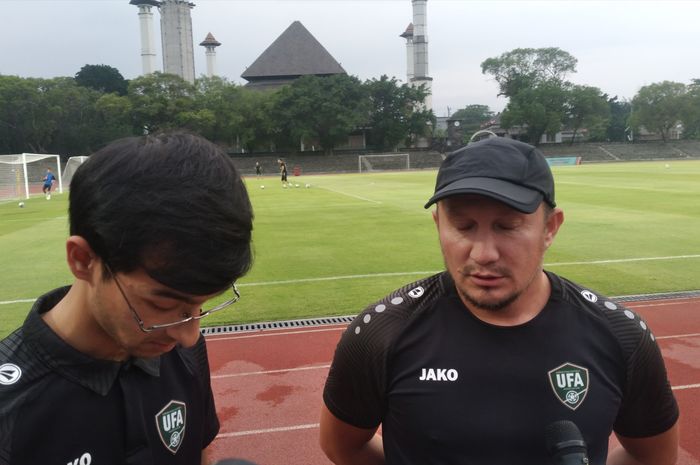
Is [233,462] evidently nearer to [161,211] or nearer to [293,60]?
[161,211]

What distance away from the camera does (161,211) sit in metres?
1.43

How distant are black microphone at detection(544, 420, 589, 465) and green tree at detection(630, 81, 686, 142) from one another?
87.9 metres

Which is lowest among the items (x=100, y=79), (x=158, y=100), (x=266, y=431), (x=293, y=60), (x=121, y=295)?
(x=266, y=431)

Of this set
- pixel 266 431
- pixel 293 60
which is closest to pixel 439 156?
pixel 293 60

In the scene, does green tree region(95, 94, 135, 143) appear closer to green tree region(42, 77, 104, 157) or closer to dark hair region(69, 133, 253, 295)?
green tree region(42, 77, 104, 157)

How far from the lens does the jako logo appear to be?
1.88 metres

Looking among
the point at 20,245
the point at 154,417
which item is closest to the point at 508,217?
the point at 154,417

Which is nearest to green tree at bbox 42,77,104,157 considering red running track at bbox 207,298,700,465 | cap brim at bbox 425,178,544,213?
red running track at bbox 207,298,700,465

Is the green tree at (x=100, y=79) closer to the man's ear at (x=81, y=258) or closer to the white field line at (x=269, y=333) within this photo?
the white field line at (x=269, y=333)

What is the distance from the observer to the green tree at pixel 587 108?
72.9m

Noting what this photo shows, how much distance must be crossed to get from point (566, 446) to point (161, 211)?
1.14m

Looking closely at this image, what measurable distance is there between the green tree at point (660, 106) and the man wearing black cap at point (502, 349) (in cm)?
8716

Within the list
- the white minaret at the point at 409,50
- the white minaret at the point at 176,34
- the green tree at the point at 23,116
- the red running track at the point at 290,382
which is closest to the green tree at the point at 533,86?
the white minaret at the point at 409,50

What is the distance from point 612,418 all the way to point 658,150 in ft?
277
